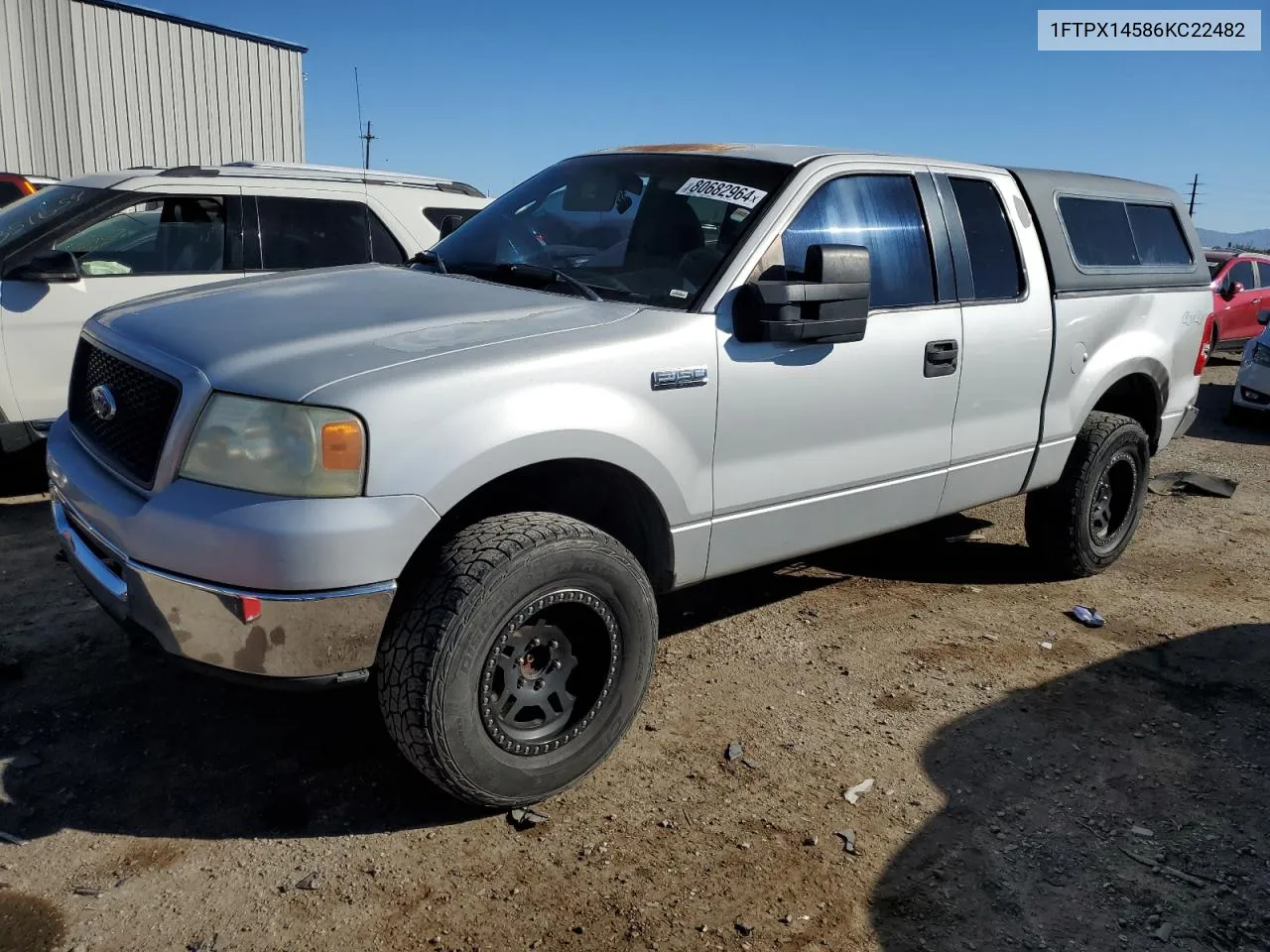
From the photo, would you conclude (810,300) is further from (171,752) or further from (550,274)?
(171,752)

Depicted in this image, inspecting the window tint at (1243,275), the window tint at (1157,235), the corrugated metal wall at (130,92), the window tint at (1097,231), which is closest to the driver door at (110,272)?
the window tint at (1097,231)

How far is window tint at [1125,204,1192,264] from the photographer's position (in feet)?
17.9

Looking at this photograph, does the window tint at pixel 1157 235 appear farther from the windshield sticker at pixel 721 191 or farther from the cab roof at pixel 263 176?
the cab roof at pixel 263 176

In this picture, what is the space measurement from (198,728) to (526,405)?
1.65 meters

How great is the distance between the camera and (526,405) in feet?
9.53

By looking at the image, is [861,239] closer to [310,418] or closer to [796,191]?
[796,191]

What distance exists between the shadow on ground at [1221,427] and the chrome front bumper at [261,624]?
9605 mm

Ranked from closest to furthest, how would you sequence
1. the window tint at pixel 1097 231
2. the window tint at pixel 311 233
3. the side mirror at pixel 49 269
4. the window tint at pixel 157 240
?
the window tint at pixel 1097 231 → the side mirror at pixel 49 269 → the window tint at pixel 157 240 → the window tint at pixel 311 233

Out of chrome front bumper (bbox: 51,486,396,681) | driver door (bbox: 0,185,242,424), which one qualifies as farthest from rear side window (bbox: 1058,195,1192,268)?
driver door (bbox: 0,185,242,424)

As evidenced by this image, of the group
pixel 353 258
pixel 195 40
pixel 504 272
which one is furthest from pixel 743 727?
pixel 195 40

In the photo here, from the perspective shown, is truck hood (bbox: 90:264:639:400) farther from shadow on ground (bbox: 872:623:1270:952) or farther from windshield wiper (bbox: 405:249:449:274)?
shadow on ground (bbox: 872:623:1270:952)

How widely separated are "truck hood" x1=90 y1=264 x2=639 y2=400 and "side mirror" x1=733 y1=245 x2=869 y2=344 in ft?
1.30

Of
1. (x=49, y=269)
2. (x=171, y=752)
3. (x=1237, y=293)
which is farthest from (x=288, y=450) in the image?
(x=1237, y=293)

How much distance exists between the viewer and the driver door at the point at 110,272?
5676 millimetres
